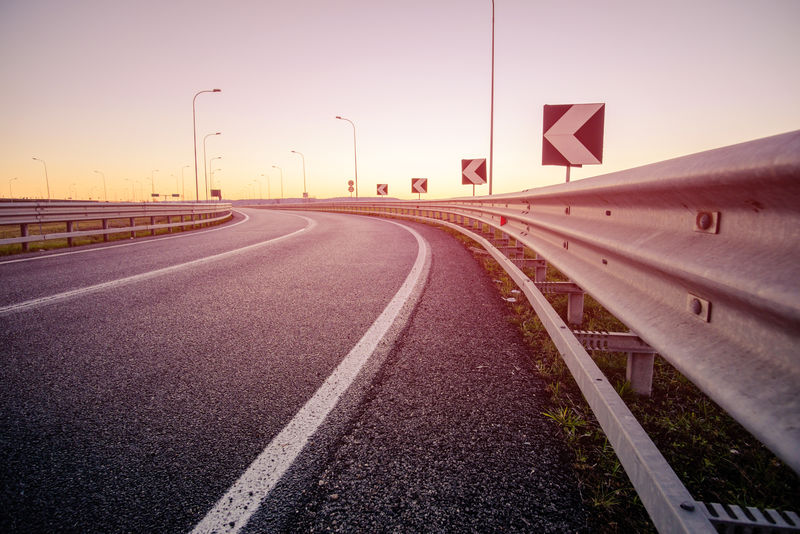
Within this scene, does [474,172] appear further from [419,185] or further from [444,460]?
[444,460]

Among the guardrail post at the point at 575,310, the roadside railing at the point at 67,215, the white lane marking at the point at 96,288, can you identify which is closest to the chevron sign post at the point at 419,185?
the roadside railing at the point at 67,215

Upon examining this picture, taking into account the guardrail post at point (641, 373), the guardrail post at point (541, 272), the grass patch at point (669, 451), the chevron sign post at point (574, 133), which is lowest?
the grass patch at point (669, 451)

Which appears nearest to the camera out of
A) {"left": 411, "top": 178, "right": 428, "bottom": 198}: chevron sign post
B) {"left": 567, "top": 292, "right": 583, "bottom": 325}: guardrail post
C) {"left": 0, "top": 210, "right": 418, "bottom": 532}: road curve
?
{"left": 0, "top": 210, "right": 418, "bottom": 532}: road curve

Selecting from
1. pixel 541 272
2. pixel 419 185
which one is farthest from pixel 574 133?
pixel 419 185

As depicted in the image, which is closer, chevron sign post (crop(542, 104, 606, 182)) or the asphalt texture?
the asphalt texture

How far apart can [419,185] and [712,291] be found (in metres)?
21.0

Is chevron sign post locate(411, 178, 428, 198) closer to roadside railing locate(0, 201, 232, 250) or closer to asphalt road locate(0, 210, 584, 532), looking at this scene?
roadside railing locate(0, 201, 232, 250)

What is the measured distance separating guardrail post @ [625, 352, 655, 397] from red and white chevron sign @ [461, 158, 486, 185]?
12.0 m

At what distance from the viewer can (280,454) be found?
1.99 metres

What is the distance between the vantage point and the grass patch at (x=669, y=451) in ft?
5.61

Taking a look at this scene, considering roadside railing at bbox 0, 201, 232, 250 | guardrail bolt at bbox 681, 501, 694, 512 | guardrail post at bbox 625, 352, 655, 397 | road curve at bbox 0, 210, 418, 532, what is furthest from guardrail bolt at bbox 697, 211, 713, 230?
roadside railing at bbox 0, 201, 232, 250

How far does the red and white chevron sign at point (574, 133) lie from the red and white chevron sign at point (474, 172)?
894 cm

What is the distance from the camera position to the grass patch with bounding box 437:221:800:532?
1710 millimetres

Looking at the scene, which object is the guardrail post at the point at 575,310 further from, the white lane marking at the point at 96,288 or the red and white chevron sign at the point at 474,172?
the red and white chevron sign at the point at 474,172
